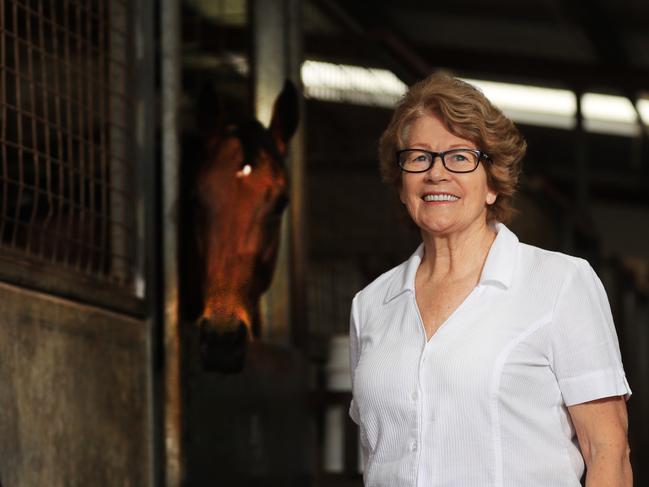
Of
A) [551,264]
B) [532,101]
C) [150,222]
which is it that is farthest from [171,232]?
[532,101]

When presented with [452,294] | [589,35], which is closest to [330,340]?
[452,294]

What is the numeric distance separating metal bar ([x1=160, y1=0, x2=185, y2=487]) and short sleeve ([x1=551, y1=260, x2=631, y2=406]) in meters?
1.58

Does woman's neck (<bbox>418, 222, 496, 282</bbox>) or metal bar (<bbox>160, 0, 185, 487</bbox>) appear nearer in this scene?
woman's neck (<bbox>418, 222, 496, 282</bbox>)

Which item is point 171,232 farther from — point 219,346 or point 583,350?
point 583,350

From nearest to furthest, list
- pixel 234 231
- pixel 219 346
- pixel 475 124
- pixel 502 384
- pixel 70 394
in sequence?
pixel 502 384, pixel 475 124, pixel 70 394, pixel 219 346, pixel 234 231

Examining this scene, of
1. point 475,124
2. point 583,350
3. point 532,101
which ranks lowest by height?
point 583,350

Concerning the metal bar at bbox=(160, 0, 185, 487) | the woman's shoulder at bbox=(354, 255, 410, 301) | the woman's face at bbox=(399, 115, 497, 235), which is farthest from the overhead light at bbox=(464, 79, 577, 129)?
the woman's face at bbox=(399, 115, 497, 235)

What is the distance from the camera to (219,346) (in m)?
3.03

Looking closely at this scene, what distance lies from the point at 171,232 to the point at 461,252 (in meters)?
1.48

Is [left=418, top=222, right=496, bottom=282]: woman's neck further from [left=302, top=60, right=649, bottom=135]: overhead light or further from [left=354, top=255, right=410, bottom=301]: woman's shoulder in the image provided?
[left=302, top=60, right=649, bottom=135]: overhead light

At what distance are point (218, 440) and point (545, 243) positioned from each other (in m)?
2.60

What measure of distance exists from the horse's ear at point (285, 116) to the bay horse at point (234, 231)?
0.46 feet

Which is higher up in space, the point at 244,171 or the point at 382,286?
the point at 244,171

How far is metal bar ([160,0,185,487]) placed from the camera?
3207 millimetres
